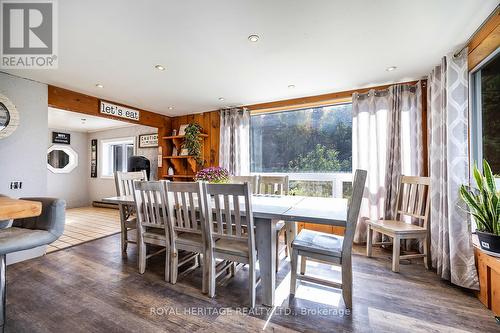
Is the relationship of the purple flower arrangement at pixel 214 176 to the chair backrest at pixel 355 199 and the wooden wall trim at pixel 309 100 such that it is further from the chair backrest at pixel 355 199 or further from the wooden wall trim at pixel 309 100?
the wooden wall trim at pixel 309 100

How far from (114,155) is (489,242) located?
7586 mm

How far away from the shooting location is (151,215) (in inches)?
85.9

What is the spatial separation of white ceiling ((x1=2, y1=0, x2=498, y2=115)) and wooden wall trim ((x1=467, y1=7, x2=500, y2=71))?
68 millimetres

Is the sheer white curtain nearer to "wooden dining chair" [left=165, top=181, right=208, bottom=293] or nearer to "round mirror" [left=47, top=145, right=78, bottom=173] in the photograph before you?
"wooden dining chair" [left=165, top=181, right=208, bottom=293]

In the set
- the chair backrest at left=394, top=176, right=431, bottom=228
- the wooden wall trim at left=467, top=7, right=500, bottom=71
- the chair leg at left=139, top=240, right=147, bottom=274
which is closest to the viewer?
the wooden wall trim at left=467, top=7, right=500, bottom=71

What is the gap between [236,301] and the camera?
1.90m

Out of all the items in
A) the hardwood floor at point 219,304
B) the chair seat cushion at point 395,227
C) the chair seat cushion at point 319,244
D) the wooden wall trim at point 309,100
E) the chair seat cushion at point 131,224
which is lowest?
the hardwood floor at point 219,304

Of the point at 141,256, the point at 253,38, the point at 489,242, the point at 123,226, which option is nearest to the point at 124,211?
the point at 123,226

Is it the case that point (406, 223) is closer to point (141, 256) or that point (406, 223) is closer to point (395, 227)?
point (395, 227)

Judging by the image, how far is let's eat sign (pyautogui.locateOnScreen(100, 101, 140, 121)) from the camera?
145 inches

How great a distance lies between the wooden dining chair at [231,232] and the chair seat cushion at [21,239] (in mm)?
1057

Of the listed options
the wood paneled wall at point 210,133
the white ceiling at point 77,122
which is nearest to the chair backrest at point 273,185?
the wood paneled wall at point 210,133

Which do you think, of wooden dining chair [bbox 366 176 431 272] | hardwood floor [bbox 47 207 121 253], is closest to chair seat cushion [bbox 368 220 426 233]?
wooden dining chair [bbox 366 176 431 272]

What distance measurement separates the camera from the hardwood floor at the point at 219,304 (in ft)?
5.28
